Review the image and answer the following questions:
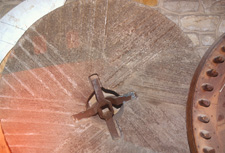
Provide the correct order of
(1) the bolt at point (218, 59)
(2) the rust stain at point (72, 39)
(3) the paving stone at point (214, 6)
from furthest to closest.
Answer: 1. (3) the paving stone at point (214, 6)
2. (2) the rust stain at point (72, 39)
3. (1) the bolt at point (218, 59)

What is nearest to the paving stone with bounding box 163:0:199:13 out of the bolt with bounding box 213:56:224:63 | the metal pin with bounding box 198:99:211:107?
the bolt with bounding box 213:56:224:63

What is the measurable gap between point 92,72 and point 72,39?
34cm

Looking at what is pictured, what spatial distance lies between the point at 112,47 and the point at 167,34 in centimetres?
51

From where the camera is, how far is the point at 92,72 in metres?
1.96

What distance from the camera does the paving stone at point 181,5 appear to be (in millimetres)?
2938

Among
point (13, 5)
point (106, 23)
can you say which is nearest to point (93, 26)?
point (106, 23)

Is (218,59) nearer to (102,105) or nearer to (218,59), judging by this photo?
(218,59)

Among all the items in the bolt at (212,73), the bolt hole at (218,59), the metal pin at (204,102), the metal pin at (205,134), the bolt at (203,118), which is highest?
the bolt hole at (218,59)

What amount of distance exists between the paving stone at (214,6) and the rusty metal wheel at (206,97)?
6.46 ft

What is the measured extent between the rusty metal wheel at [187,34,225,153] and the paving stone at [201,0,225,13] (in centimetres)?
197

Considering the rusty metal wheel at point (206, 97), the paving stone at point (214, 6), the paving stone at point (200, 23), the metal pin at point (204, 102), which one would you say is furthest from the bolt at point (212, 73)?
the paving stone at point (214, 6)

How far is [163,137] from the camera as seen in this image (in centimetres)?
199

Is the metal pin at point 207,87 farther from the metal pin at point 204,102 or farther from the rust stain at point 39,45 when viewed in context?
the rust stain at point 39,45

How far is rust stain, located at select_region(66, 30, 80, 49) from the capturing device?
6.26ft
